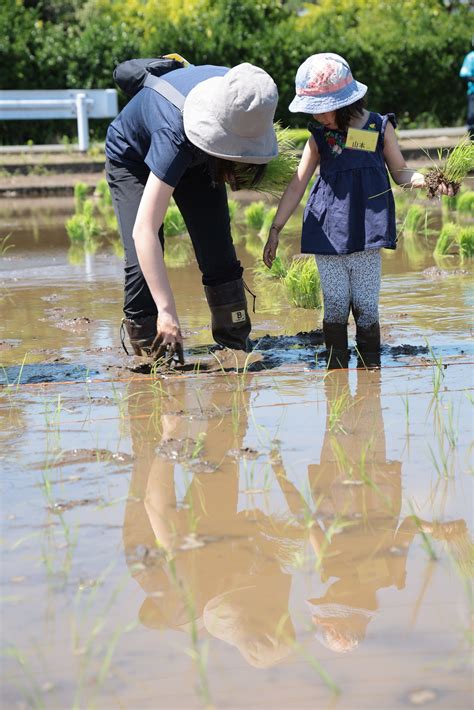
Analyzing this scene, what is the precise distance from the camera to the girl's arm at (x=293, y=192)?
4.23 meters

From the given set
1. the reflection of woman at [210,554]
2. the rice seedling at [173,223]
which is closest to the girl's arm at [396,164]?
the reflection of woman at [210,554]

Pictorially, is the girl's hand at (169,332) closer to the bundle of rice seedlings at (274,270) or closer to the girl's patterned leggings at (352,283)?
the girl's patterned leggings at (352,283)

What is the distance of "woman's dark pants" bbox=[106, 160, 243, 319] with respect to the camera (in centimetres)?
435

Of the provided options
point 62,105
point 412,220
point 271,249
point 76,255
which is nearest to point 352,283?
point 271,249

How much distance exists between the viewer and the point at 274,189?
455cm

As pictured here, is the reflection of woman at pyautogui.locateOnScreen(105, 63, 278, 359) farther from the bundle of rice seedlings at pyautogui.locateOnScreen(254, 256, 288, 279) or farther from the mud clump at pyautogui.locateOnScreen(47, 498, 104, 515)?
the bundle of rice seedlings at pyautogui.locateOnScreen(254, 256, 288, 279)

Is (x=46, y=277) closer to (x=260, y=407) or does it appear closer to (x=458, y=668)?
(x=260, y=407)

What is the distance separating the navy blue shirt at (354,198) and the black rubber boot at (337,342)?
342 mm

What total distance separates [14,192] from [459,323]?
28.0 feet

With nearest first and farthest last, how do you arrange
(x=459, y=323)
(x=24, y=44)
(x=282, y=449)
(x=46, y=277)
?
(x=282, y=449) < (x=459, y=323) < (x=46, y=277) < (x=24, y=44)

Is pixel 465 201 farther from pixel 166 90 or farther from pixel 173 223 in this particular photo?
pixel 166 90

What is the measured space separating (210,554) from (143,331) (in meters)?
2.16

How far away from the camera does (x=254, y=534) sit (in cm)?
Answer: 259

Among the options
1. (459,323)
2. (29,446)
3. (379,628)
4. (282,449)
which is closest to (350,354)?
(459,323)
